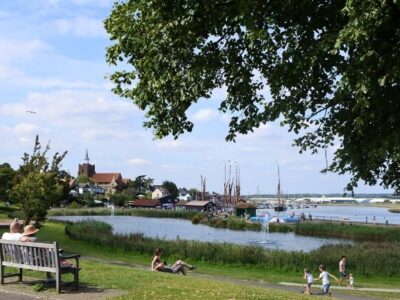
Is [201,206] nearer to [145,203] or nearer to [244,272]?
[145,203]

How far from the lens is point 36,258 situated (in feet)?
35.1

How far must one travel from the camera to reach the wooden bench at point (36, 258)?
33.9ft

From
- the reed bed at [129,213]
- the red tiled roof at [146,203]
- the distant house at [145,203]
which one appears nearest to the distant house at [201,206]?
the distant house at [145,203]

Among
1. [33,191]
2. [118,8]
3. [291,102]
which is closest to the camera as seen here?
[291,102]

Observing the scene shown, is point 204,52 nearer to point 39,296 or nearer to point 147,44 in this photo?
point 147,44

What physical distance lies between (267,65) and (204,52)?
136 cm

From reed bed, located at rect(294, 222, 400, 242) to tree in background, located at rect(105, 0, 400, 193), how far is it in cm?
5381

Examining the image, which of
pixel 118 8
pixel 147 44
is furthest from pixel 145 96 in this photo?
pixel 118 8

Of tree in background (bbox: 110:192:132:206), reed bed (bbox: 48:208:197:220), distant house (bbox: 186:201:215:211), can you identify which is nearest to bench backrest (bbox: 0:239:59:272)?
reed bed (bbox: 48:208:197:220)

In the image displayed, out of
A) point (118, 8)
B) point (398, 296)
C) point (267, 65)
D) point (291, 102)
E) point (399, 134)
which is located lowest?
point (398, 296)

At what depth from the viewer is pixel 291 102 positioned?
971 centimetres

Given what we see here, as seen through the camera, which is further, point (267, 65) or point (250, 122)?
point (267, 65)

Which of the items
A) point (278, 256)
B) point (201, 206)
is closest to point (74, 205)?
point (201, 206)

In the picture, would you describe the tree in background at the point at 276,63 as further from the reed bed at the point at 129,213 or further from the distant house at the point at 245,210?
the distant house at the point at 245,210
